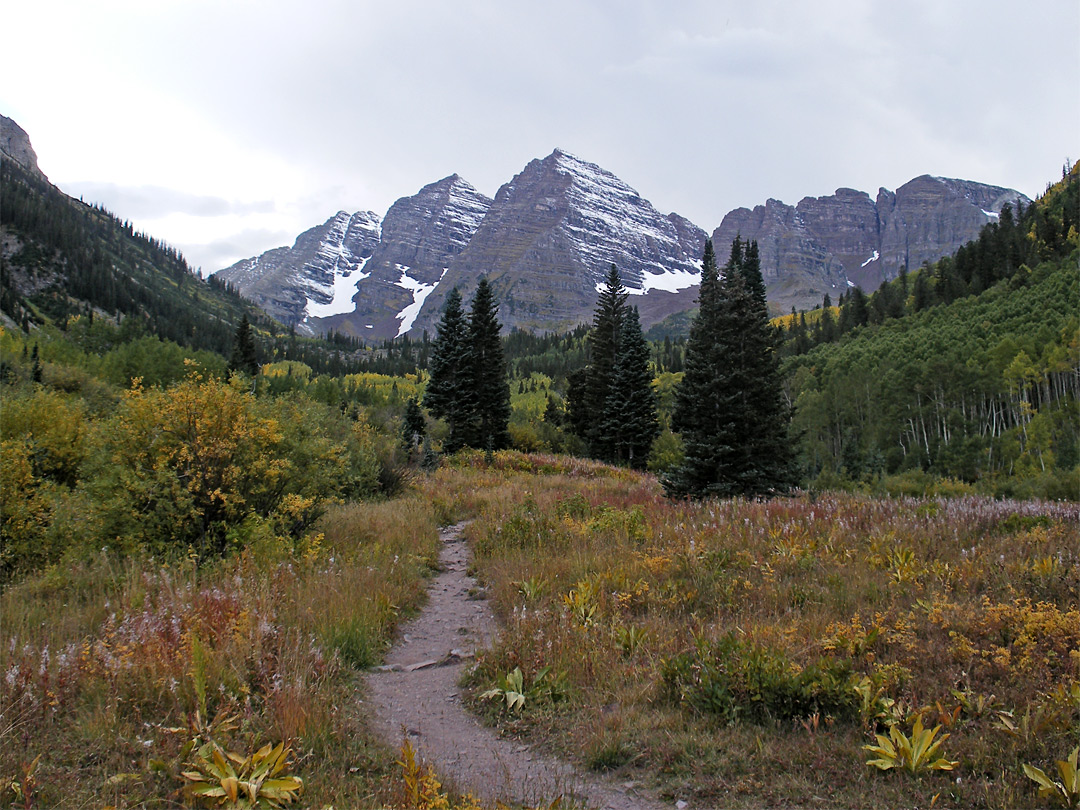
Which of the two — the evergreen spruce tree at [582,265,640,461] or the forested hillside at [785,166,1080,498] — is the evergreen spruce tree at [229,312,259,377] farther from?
the forested hillside at [785,166,1080,498]

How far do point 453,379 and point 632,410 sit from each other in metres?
11.9

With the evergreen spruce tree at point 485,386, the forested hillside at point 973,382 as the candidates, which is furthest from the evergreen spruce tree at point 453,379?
the forested hillside at point 973,382

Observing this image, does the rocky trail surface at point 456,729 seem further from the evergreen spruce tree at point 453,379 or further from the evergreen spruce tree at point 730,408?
the evergreen spruce tree at point 453,379

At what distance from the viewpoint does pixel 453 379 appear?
3775 centimetres

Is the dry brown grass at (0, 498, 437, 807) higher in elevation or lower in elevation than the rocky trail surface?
higher

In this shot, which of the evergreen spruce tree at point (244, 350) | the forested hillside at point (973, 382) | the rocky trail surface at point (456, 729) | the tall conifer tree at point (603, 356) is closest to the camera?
the rocky trail surface at point (456, 729)

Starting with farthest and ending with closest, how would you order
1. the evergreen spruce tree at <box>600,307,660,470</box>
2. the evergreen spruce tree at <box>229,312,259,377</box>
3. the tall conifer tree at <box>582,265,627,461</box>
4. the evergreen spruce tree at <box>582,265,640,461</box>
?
the evergreen spruce tree at <box>229,312,259,377</box>, the tall conifer tree at <box>582,265,627,461</box>, the evergreen spruce tree at <box>582,265,640,461</box>, the evergreen spruce tree at <box>600,307,660,470</box>

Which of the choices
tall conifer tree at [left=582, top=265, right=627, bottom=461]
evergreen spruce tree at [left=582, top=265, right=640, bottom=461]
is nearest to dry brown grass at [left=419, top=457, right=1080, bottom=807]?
Answer: evergreen spruce tree at [left=582, top=265, right=640, bottom=461]

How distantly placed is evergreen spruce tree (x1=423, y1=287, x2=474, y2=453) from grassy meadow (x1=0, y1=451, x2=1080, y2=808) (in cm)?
2968

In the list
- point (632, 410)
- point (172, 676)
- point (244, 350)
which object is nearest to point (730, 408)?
point (172, 676)

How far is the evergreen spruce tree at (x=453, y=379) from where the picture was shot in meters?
37.2

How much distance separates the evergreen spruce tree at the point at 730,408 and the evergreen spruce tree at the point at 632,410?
16.1 metres

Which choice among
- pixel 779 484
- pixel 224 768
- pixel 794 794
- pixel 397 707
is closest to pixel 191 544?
pixel 397 707

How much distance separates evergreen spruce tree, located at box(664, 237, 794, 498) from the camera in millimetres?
17594
